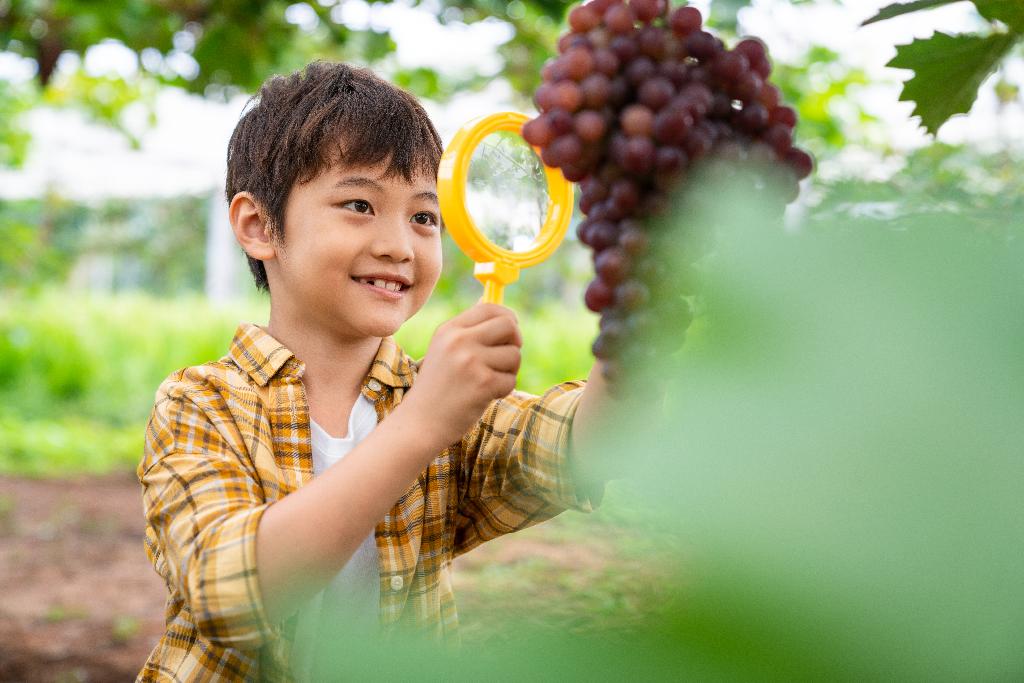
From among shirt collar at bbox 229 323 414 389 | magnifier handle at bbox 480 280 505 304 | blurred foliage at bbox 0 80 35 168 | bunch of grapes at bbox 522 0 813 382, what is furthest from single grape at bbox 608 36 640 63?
blurred foliage at bbox 0 80 35 168

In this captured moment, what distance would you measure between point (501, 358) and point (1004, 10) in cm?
44

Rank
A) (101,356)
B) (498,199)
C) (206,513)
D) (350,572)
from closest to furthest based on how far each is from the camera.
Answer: (498,199) → (206,513) → (350,572) → (101,356)

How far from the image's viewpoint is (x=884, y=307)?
248 mm

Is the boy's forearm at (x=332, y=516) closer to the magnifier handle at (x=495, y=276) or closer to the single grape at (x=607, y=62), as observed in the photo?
the magnifier handle at (x=495, y=276)

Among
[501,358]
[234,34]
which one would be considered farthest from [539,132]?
[234,34]

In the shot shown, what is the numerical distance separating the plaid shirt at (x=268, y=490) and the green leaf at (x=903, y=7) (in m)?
0.46

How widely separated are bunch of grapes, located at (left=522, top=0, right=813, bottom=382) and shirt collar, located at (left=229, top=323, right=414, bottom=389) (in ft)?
2.58

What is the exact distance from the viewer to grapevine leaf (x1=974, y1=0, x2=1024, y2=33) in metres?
0.62

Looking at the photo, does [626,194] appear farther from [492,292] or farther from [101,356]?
[101,356]

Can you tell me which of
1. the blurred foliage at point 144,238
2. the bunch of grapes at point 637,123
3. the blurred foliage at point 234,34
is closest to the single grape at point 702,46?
the bunch of grapes at point 637,123

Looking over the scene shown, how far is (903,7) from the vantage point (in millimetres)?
646

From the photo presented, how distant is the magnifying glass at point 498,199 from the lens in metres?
0.77

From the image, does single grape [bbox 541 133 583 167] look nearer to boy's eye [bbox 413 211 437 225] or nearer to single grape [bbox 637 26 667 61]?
single grape [bbox 637 26 667 61]

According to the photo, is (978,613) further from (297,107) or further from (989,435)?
→ (297,107)
